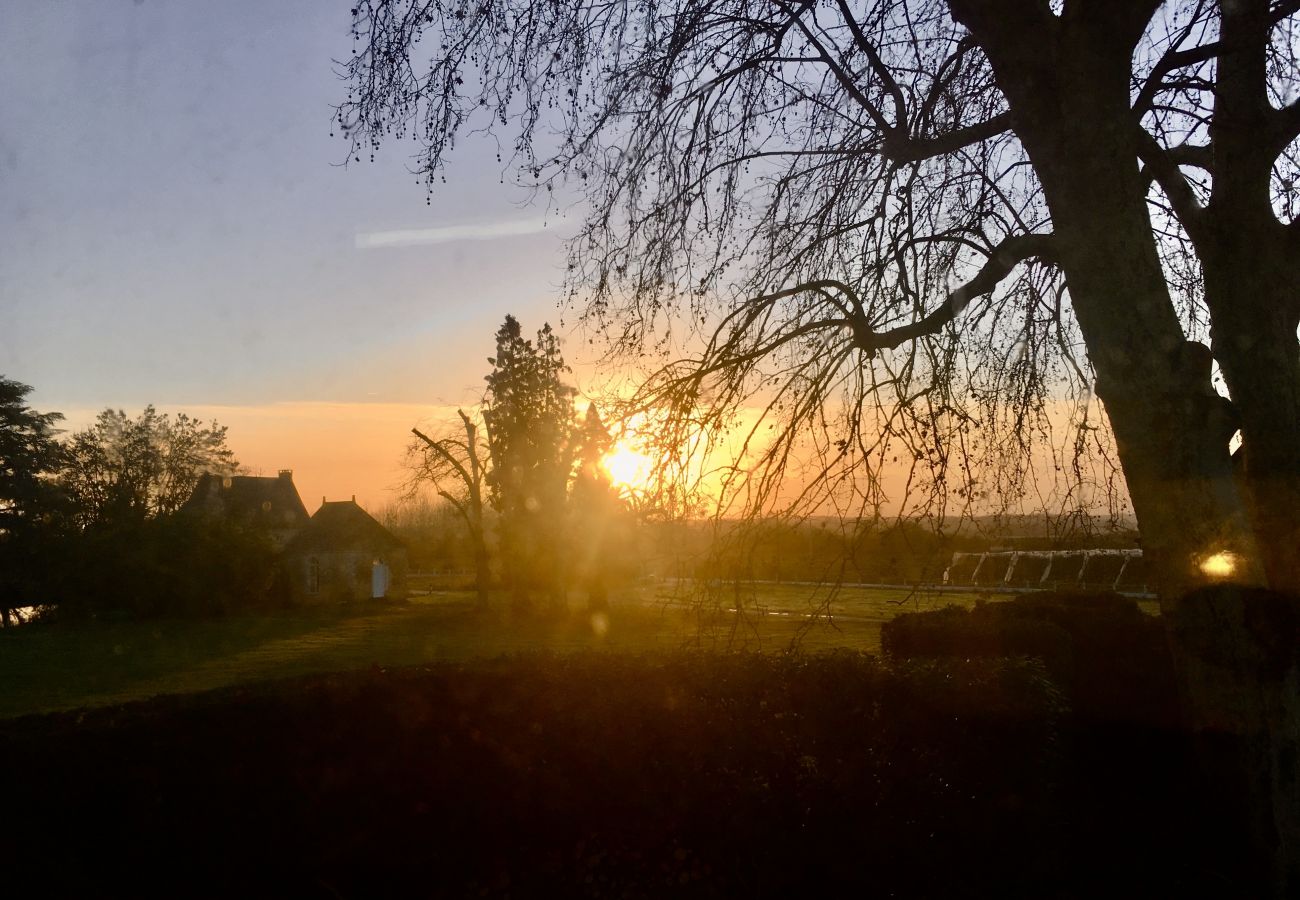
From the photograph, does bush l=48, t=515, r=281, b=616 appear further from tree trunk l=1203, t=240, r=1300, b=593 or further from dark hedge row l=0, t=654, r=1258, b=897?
tree trunk l=1203, t=240, r=1300, b=593

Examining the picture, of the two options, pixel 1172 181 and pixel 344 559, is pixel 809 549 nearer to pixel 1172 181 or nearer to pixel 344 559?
pixel 1172 181

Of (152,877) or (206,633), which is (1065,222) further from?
(206,633)

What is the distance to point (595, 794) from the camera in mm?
5527

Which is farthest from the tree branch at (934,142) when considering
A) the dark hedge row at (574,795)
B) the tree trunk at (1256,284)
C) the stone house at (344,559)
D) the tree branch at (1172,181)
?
the stone house at (344,559)

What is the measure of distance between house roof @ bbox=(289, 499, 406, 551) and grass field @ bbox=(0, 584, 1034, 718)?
394 cm

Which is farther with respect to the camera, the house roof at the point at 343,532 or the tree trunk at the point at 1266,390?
the house roof at the point at 343,532

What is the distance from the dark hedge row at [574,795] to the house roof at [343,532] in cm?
4462

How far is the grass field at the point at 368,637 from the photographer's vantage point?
6.43m

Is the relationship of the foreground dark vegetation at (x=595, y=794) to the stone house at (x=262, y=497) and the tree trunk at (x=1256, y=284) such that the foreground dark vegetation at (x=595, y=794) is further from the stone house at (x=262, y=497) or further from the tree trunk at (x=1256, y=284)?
the stone house at (x=262, y=497)

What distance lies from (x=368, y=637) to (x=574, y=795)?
2759cm

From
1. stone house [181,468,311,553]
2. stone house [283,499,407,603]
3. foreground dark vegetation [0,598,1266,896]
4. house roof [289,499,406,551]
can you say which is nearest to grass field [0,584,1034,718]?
foreground dark vegetation [0,598,1266,896]

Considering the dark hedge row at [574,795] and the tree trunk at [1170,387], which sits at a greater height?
the tree trunk at [1170,387]

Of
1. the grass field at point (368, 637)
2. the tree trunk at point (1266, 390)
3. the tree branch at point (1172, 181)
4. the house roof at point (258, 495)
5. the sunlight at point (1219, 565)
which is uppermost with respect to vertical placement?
the house roof at point (258, 495)

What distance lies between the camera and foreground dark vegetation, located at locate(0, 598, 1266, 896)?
508 centimetres
